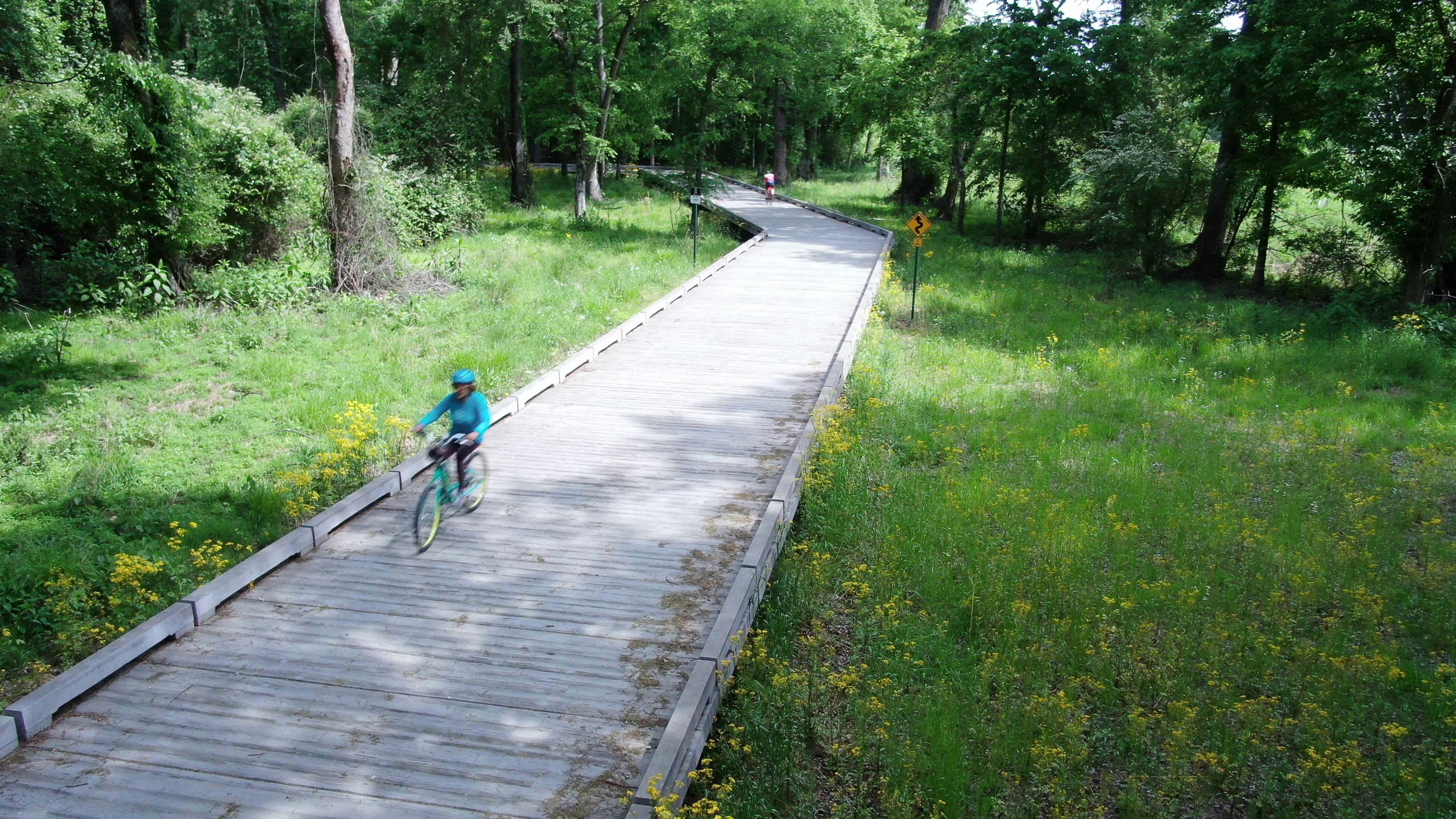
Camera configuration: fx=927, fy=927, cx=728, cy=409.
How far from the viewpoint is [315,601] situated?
6988mm

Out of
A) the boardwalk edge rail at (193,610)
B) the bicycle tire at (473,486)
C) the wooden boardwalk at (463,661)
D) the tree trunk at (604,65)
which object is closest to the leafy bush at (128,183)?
the boardwalk edge rail at (193,610)

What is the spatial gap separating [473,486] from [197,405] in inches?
241

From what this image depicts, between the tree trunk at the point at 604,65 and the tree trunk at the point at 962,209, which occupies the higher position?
the tree trunk at the point at 604,65

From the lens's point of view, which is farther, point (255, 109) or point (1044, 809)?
point (255, 109)

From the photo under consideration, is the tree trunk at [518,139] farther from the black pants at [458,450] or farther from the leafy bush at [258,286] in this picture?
the black pants at [458,450]

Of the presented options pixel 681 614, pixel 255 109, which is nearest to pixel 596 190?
pixel 255 109

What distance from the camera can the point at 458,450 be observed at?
322 inches

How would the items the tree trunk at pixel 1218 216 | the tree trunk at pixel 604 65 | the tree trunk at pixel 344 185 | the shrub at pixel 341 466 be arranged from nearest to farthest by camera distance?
the shrub at pixel 341 466 → the tree trunk at pixel 344 185 → the tree trunk at pixel 1218 216 → the tree trunk at pixel 604 65

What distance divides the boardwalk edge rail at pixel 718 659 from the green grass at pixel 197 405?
14.1ft

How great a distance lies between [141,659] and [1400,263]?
23006mm

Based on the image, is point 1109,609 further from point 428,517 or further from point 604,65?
point 604,65

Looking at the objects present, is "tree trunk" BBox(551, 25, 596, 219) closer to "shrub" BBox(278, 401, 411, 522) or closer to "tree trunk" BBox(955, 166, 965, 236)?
"tree trunk" BBox(955, 166, 965, 236)

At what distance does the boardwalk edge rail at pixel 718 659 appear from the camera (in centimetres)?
498

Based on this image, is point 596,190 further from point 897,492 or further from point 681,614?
point 681,614
